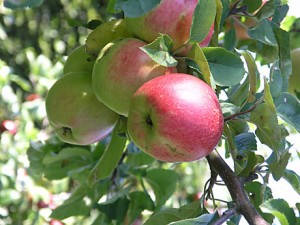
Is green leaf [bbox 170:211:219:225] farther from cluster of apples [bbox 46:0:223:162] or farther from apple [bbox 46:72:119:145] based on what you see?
apple [bbox 46:72:119:145]

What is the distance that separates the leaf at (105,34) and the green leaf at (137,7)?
0.13 metres

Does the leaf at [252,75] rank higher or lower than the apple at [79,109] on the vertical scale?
higher

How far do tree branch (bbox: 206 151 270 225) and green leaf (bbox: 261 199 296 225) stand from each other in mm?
31

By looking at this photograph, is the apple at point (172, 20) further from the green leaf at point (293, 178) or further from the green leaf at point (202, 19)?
the green leaf at point (293, 178)

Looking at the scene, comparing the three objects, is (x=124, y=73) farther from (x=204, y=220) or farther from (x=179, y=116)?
(x=204, y=220)

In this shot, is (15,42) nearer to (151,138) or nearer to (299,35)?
(299,35)

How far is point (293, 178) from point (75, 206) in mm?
632

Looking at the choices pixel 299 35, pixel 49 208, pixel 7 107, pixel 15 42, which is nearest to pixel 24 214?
pixel 49 208

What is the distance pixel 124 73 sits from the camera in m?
Result: 0.85

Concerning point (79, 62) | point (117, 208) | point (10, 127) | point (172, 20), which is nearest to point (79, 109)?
point (79, 62)

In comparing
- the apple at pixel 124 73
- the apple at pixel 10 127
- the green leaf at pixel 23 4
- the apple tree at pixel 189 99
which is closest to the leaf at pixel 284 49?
the apple tree at pixel 189 99

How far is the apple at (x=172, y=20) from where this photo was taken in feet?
2.83

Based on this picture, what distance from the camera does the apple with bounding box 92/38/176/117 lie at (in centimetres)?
84

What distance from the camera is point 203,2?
801 millimetres
